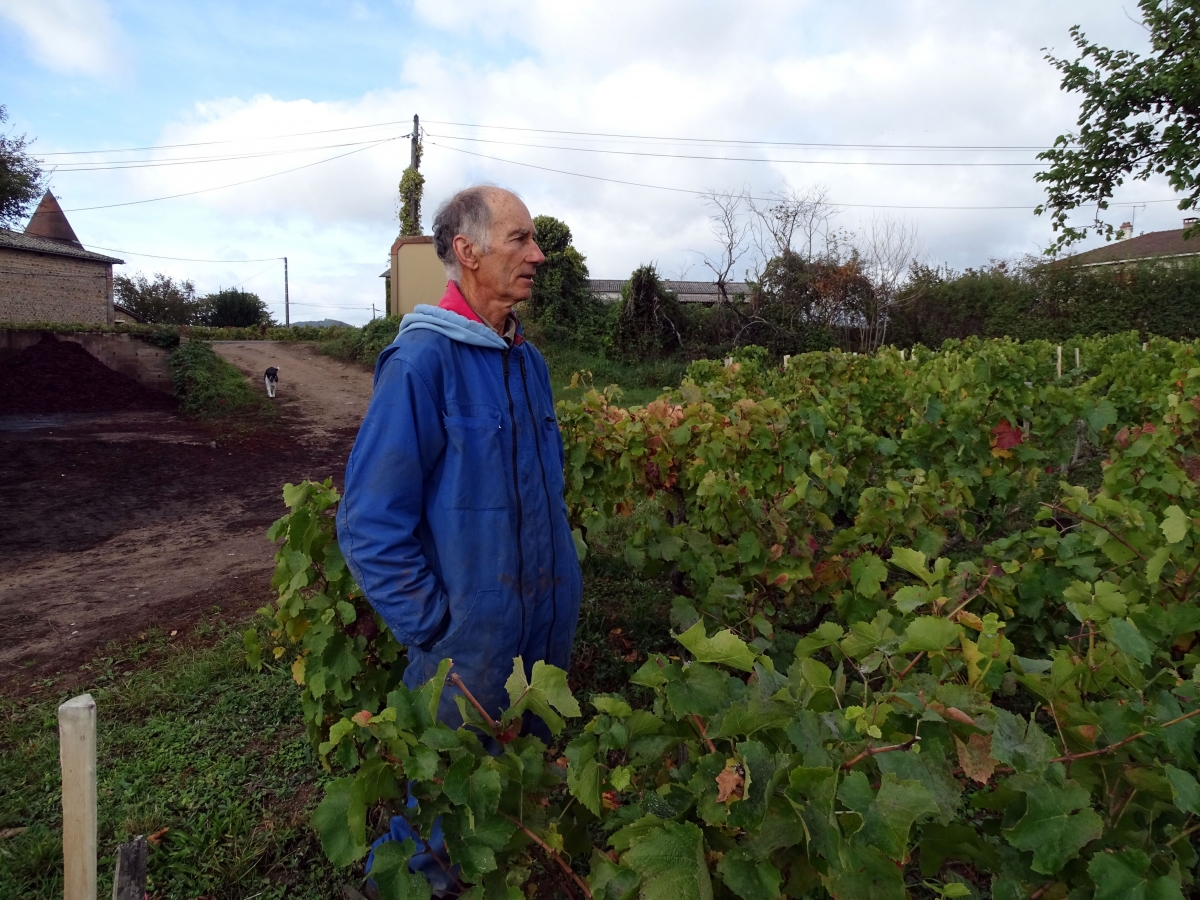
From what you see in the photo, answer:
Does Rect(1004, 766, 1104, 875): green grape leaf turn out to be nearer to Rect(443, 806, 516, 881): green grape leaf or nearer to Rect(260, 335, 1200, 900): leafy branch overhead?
Rect(260, 335, 1200, 900): leafy branch overhead

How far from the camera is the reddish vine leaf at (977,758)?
0.98 metres

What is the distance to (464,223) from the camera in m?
2.04

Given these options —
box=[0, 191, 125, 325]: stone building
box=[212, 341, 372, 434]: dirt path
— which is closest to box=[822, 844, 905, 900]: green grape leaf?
box=[212, 341, 372, 434]: dirt path

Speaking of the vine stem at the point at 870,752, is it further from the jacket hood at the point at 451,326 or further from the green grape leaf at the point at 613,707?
the jacket hood at the point at 451,326

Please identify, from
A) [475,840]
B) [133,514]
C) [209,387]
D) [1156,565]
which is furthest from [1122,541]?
[209,387]

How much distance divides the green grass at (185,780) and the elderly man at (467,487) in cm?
80

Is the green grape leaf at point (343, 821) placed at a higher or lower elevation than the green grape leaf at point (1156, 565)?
lower

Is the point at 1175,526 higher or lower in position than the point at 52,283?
lower

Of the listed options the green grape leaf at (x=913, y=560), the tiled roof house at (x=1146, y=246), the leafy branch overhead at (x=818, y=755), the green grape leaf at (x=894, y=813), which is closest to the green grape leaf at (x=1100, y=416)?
the leafy branch overhead at (x=818, y=755)

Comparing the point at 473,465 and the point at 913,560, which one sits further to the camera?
the point at 473,465

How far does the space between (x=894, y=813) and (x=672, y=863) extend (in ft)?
0.86

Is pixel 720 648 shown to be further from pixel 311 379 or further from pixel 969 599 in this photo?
pixel 311 379

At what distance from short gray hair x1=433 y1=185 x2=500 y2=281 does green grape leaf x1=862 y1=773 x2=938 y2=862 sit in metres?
1.62

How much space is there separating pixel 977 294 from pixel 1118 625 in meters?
24.1
